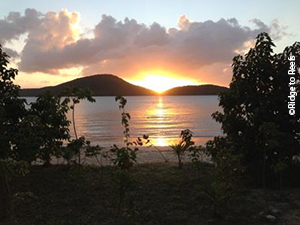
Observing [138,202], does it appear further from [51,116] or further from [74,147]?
[51,116]

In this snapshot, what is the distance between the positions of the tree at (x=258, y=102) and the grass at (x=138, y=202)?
1110 millimetres

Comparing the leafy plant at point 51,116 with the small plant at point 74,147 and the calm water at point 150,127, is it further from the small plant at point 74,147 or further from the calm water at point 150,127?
the calm water at point 150,127

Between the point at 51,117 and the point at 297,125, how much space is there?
22.5ft

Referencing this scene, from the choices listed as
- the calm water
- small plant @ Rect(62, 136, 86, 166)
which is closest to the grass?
small plant @ Rect(62, 136, 86, 166)

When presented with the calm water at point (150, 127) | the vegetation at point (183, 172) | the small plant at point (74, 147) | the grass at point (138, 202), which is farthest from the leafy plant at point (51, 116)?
the calm water at point (150, 127)

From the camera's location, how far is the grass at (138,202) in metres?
6.27

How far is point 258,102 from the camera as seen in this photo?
7930 millimetres

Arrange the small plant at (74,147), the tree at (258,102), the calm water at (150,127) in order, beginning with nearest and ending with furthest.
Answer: the tree at (258,102)
the small plant at (74,147)
the calm water at (150,127)

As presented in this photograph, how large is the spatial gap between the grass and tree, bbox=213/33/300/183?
3.64ft

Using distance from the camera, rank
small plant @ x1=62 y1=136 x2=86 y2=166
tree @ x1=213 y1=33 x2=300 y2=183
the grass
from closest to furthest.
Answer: the grass, tree @ x1=213 y1=33 x2=300 y2=183, small plant @ x1=62 y1=136 x2=86 y2=166

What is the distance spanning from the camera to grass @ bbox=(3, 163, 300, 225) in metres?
6.27

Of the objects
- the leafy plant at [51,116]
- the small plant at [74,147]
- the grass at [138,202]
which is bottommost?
the grass at [138,202]

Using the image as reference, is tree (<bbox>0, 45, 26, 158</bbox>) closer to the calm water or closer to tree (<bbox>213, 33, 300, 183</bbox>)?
tree (<bbox>213, 33, 300, 183</bbox>)

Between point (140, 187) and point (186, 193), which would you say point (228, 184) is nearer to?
point (186, 193)
